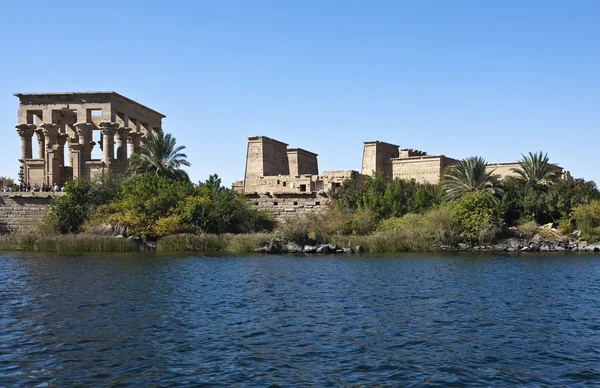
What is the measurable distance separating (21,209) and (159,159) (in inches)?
387

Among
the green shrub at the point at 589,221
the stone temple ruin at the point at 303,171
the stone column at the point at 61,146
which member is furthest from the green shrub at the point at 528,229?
the stone column at the point at 61,146

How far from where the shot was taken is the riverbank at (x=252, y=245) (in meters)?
34.2

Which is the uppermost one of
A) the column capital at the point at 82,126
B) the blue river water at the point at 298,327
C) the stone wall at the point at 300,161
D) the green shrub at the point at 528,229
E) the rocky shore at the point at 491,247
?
the column capital at the point at 82,126

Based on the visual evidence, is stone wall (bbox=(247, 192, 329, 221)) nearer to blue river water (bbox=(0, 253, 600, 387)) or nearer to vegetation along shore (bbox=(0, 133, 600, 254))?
vegetation along shore (bbox=(0, 133, 600, 254))

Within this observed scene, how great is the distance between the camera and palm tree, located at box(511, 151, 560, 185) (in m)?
41.8

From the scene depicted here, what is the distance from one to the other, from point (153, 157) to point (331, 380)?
1370 inches

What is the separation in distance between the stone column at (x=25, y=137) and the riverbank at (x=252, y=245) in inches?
478

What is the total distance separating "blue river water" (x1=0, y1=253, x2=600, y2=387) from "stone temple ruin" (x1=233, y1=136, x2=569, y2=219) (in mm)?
18744

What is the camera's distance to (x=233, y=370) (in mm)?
10492

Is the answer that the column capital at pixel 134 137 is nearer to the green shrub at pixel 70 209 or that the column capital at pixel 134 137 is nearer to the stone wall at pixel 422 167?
the green shrub at pixel 70 209

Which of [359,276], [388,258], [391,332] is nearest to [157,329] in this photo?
[391,332]

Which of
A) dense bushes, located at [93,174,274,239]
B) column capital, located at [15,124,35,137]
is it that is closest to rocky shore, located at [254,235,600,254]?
dense bushes, located at [93,174,274,239]

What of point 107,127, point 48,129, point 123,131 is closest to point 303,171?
point 123,131

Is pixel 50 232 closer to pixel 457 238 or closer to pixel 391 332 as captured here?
pixel 457 238
